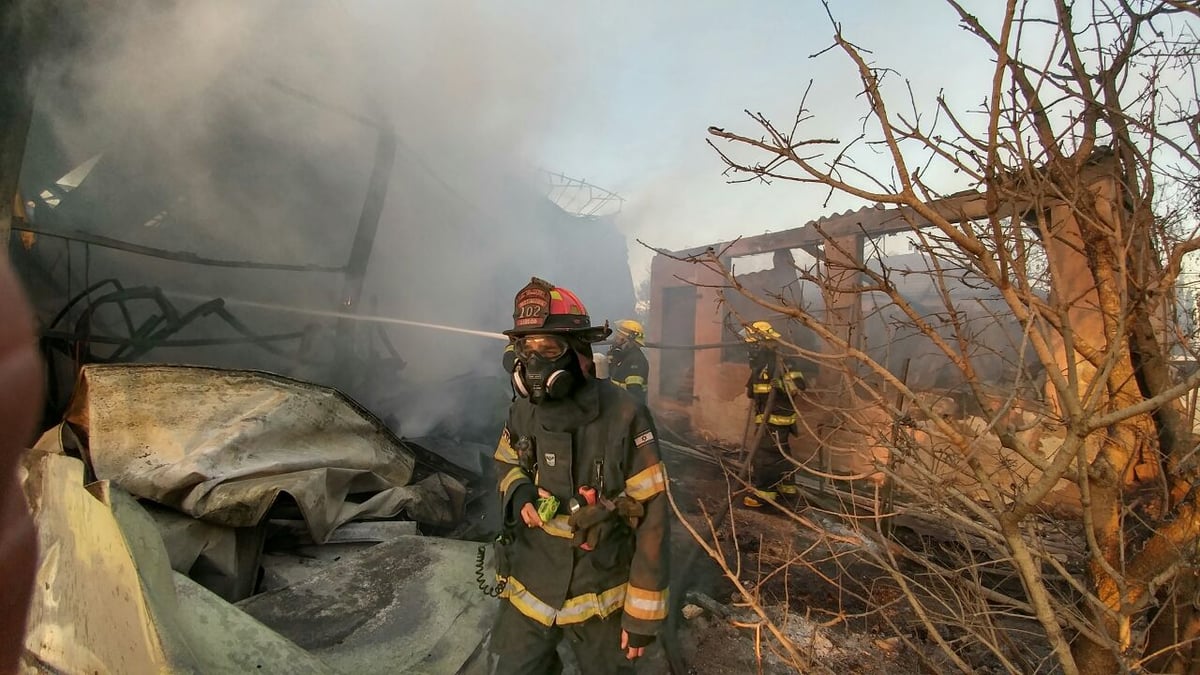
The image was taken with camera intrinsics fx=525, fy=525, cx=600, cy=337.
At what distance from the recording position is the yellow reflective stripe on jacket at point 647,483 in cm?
209

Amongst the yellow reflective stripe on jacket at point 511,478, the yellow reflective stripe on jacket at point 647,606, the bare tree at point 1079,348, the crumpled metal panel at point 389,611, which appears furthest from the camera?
the crumpled metal panel at point 389,611

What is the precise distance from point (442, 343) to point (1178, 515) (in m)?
8.78

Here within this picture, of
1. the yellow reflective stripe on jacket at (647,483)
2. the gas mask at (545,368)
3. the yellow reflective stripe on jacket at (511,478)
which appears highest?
the gas mask at (545,368)

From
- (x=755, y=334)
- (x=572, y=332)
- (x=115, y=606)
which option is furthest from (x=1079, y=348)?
(x=115, y=606)

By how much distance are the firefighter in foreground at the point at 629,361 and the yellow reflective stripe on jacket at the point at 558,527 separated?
174 inches

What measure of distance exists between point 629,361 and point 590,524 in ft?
15.7

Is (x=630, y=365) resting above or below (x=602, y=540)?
above

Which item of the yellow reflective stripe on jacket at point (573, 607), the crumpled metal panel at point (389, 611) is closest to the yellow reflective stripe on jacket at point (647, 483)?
the yellow reflective stripe on jacket at point (573, 607)

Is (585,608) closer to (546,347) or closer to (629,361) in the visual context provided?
(546,347)

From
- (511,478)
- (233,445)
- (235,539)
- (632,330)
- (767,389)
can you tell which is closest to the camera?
(511,478)

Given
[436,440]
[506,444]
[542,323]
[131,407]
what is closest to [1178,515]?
[542,323]

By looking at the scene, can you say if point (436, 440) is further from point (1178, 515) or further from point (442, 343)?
point (1178, 515)

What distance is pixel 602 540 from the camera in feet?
6.91

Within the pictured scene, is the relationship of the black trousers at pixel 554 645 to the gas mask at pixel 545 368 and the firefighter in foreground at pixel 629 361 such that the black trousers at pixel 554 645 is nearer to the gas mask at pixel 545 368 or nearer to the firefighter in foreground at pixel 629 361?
the gas mask at pixel 545 368
